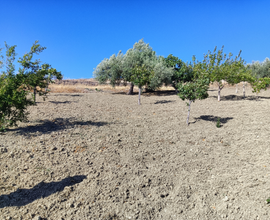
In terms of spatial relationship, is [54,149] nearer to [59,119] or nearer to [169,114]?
[59,119]

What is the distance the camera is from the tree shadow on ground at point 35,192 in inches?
269

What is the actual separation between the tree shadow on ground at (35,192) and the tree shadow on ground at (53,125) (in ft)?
14.8

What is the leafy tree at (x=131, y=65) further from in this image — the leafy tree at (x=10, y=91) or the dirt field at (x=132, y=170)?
the leafy tree at (x=10, y=91)

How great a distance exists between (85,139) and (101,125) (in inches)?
99.4

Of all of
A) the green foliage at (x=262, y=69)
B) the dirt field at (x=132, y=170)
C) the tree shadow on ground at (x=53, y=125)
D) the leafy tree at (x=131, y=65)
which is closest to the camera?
the dirt field at (x=132, y=170)

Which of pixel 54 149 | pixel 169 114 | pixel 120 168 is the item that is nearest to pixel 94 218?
pixel 120 168

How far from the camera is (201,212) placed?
21.5 feet

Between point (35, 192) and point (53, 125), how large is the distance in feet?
19.4

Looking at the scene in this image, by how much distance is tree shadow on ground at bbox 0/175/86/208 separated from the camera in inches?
269

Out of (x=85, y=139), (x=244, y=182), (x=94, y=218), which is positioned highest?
(x=85, y=139)

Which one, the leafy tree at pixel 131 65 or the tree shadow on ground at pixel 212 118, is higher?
the leafy tree at pixel 131 65

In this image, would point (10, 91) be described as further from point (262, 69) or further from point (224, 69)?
point (262, 69)

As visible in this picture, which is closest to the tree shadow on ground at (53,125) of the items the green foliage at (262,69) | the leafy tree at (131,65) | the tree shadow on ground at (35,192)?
the tree shadow on ground at (35,192)

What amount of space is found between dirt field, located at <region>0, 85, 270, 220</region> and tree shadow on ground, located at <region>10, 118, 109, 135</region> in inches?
2.0
